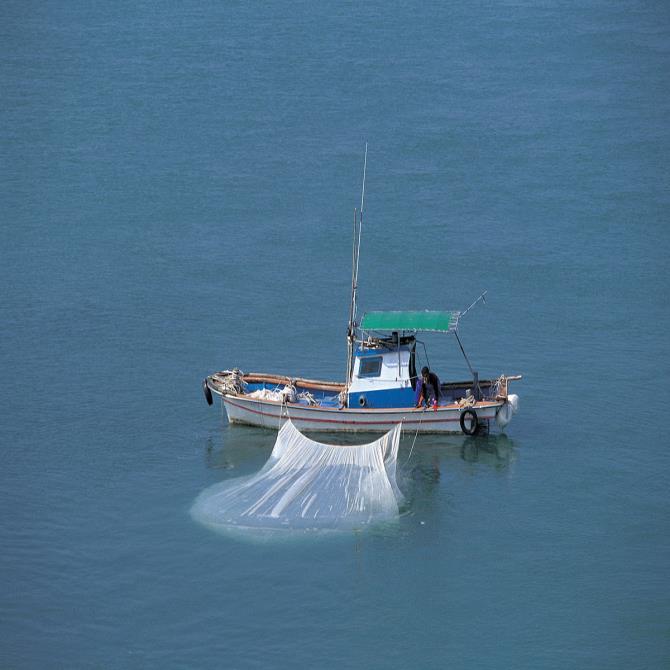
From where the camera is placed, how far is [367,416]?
46469 millimetres

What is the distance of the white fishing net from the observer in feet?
129

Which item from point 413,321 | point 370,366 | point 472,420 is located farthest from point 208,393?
point 472,420

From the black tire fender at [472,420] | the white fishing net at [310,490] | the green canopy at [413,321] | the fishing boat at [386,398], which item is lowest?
the white fishing net at [310,490]

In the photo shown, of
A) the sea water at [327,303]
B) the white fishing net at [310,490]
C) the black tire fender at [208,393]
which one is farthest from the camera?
the black tire fender at [208,393]

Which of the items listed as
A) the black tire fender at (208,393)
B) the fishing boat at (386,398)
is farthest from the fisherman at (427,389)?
the black tire fender at (208,393)

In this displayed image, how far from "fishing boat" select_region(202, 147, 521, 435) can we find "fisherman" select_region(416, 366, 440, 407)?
0.12ft

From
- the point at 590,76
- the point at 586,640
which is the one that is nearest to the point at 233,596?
the point at 586,640

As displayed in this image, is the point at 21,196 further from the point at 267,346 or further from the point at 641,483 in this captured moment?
the point at 641,483

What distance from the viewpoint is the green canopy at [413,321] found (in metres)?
46.4

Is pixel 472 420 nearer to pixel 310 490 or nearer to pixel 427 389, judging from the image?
pixel 427 389

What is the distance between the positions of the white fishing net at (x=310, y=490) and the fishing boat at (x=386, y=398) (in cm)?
235

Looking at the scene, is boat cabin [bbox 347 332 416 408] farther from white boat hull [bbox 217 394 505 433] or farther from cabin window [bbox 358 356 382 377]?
white boat hull [bbox 217 394 505 433]

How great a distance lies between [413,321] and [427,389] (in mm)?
2520

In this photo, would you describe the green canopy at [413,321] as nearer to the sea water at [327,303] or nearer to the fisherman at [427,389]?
the fisherman at [427,389]
